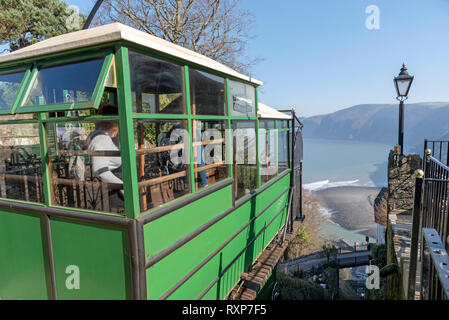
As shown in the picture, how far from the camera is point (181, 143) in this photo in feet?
10.8

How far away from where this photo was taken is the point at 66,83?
8.69 ft

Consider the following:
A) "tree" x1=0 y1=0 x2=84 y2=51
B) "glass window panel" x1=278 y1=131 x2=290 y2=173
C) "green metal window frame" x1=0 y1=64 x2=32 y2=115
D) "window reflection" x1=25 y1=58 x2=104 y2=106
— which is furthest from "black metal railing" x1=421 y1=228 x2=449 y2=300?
"tree" x1=0 y1=0 x2=84 y2=51

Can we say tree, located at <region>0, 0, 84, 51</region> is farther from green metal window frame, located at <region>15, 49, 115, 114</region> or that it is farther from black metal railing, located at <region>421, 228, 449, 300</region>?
black metal railing, located at <region>421, 228, 449, 300</region>

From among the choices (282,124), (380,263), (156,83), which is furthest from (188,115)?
(380,263)

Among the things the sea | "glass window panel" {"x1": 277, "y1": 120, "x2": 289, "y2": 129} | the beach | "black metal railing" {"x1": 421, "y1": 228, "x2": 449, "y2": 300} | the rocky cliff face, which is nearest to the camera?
"black metal railing" {"x1": 421, "y1": 228, "x2": 449, "y2": 300}

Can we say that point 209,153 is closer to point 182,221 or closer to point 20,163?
point 182,221

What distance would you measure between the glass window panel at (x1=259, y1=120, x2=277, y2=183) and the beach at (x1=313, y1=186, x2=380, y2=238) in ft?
140

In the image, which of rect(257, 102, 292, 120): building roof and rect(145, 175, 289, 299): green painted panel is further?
rect(257, 102, 292, 120): building roof

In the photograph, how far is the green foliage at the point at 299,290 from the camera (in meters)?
14.9

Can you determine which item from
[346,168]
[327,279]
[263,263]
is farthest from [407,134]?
[263,263]

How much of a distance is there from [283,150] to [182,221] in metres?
4.63

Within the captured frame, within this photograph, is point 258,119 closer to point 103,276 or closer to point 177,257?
point 177,257

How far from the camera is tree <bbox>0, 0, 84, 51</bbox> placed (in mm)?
A: 14305
